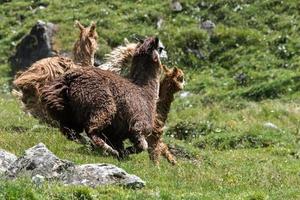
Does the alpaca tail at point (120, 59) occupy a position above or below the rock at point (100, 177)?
below

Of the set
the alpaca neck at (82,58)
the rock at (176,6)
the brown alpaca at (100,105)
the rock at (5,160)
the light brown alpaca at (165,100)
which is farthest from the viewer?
the rock at (176,6)

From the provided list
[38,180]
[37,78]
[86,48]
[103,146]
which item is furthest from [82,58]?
[38,180]

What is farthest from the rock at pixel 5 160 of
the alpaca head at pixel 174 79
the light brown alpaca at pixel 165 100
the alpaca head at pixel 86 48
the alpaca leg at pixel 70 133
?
the alpaca head at pixel 86 48

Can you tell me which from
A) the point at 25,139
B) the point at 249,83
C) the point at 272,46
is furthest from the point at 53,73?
the point at 272,46

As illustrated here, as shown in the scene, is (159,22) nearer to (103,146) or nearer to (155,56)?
(155,56)

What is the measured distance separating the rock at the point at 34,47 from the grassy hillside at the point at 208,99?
0.50 meters

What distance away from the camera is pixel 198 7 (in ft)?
120

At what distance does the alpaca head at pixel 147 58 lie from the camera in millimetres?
14094

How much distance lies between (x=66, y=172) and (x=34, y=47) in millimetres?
22879

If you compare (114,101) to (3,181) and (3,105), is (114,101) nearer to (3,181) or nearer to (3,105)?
(3,181)

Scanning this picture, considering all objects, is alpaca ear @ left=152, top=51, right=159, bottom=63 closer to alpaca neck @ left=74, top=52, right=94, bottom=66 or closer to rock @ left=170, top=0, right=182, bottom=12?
alpaca neck @ left=74, top=52, right=94, bottom=66

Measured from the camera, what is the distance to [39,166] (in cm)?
1038

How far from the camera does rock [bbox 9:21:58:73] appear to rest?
3250cm

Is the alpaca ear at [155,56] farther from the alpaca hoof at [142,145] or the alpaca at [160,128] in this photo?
the alpaca hoof at [142,145]
